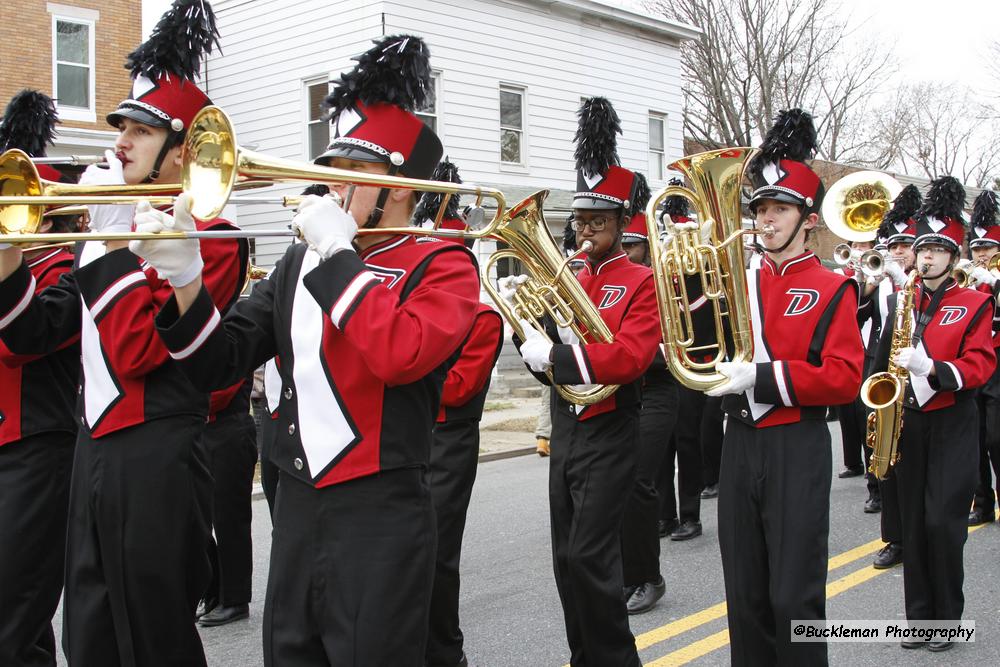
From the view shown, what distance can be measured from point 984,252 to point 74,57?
44.8 ft

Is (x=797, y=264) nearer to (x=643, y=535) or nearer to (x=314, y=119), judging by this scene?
(x=643, y=535)

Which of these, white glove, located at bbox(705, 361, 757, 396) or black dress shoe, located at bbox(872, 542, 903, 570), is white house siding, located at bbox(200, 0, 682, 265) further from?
white glove, located at bbox(705, 361, 757, 396)

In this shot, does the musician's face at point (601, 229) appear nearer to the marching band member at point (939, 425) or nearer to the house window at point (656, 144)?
the marching band member at point (939, 425)

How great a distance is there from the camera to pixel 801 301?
4.05 metres

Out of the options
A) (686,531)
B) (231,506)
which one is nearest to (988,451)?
(686,531)

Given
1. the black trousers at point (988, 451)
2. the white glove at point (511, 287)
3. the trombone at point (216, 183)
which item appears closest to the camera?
the trombone at point (216, 183)

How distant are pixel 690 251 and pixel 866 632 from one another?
7.92 ft

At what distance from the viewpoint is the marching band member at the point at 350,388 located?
102 inches

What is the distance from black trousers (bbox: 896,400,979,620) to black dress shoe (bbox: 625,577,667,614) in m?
1.33

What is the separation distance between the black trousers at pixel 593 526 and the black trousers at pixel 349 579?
1.67 metres

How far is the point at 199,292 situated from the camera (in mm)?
2752

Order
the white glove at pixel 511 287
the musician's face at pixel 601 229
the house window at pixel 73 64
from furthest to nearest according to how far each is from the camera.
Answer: the house window at pixel 73 64
the musician's face at pixel 601 229
the white glove at pixel 511 287

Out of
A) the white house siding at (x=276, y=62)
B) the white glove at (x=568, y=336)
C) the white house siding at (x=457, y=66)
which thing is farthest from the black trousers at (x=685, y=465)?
the white house siding at (x=276, y=62)

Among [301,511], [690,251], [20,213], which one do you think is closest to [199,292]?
[301,511]
